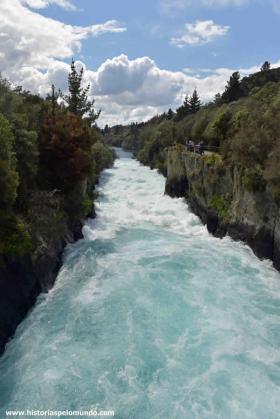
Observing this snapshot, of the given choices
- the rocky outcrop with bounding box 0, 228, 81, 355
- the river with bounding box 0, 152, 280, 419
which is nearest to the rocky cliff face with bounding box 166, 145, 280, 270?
the river with bounding box 0, 152, 280, 419

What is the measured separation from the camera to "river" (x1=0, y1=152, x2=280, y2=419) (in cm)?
1059

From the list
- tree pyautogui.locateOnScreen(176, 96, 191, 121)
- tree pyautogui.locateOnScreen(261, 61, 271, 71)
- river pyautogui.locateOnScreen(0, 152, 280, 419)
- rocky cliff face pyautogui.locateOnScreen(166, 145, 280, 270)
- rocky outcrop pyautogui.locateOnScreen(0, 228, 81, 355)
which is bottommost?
river pyautogui.locateOnScreen(0, 152, 280, 419)

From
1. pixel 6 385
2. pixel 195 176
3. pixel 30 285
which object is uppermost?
pixel 195 176

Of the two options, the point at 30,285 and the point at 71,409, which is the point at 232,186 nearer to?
the point at 30,285

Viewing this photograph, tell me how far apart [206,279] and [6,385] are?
35.2 feet

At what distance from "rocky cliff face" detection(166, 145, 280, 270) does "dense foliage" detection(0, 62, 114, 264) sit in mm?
10285

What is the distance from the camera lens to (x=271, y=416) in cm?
999

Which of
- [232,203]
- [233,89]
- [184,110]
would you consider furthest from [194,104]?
[232,203]

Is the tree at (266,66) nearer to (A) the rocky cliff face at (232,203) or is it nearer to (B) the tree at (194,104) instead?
(B) the tree at (194,104)

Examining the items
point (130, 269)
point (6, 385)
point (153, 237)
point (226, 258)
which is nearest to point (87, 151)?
point (153, 237)

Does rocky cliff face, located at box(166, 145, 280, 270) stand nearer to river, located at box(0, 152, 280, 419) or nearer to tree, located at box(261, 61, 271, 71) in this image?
river, located at box(0, 152, 280, 419)

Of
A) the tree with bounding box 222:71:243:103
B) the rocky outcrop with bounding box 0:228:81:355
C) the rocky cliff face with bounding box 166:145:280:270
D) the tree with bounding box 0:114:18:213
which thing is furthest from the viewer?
the tree with bounding box 222:71:243:103

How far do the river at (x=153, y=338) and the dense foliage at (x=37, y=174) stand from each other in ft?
9.49

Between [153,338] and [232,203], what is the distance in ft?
49.5
